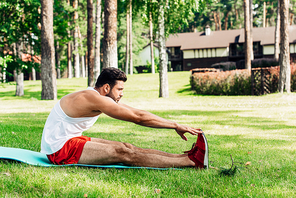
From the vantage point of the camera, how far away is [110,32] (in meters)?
12.2

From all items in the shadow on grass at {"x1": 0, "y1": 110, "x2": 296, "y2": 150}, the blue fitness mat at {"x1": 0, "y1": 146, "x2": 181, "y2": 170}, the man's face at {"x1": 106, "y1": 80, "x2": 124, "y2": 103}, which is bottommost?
the shadow on grass at {"x1": 0, "y1": 110, "x2": 296, "y2": 150}

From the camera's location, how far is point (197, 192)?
3.11m

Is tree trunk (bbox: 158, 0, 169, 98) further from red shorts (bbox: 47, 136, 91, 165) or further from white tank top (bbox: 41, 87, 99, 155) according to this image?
red shorts (bbox: 47, 136, 91, 165)

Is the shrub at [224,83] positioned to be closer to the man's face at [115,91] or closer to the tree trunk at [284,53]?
the tree trunk at [284,53]

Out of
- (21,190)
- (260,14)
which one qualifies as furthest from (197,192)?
(260,14)

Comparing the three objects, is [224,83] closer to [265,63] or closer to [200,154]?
[265,63]

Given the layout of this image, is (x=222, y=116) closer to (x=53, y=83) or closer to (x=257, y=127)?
(x=257, y=127)

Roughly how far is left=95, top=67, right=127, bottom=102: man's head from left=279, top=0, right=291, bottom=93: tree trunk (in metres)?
15.4

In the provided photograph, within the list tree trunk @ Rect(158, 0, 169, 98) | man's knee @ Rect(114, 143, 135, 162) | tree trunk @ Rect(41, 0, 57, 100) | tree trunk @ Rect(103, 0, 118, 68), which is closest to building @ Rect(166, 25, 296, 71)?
tree trunk @ Rect(158, 0, 169, 98)

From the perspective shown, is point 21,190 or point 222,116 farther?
point 222,116

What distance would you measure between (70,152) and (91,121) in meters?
0.50

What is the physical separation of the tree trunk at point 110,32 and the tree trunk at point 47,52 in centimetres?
572

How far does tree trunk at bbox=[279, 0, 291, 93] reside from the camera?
16453 mm

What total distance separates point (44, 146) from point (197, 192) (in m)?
2.15
